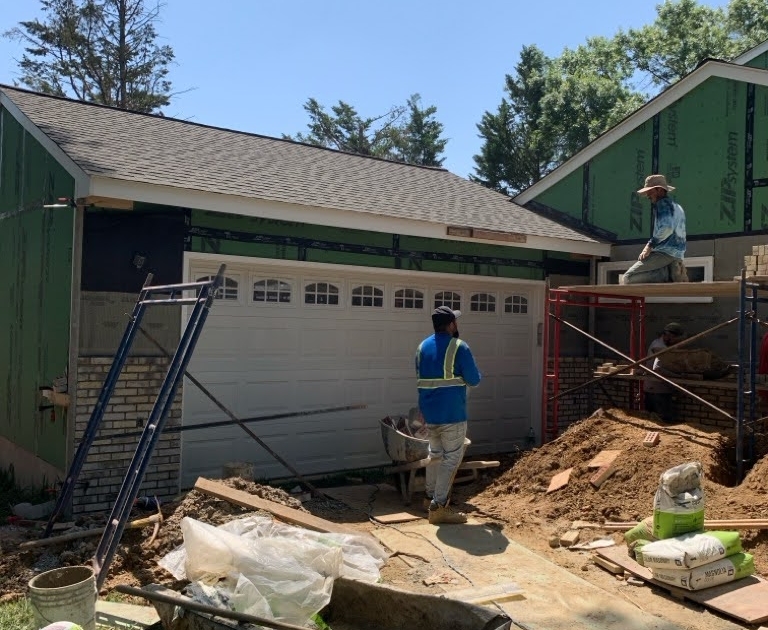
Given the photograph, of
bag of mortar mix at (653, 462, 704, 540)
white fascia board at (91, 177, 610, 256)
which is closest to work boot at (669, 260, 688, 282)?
white fascia board at (91, 177, 610, 256)

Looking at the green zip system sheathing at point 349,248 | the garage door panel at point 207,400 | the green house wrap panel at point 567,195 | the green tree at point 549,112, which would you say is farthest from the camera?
the green tree at point 549,112

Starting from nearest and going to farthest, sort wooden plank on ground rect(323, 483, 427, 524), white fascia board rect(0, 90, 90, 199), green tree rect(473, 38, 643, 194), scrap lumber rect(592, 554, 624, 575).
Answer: scrap lumber rect(592, 554, 624, 575)
white fascia board rect(0, 90, 90, 199)
wooden plank on ground rect(323, 483, 427, 524)
green tree rect(473, 38, 643, 194)

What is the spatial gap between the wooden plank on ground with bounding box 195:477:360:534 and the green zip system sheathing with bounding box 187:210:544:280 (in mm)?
2816

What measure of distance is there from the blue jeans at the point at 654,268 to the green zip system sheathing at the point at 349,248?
92.0 inches

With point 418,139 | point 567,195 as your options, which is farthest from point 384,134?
point 567,195

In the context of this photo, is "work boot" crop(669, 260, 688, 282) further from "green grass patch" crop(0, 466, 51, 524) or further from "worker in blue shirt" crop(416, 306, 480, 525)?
"green grass patch" crop(0, 466, 51, 524)

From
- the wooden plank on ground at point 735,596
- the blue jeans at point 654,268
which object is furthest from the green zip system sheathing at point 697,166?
the wooden plank on ground at point 735,596

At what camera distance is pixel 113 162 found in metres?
7.47

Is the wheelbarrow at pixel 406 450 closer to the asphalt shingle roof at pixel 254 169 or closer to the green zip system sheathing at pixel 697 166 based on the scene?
the asphalt shingle roof at pixel 254 169

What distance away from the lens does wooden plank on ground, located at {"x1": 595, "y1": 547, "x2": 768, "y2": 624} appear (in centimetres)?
498

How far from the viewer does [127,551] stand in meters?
5.66

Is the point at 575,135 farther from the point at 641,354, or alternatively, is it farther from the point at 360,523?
the point at 360,523

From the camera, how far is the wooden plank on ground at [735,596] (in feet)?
16.3

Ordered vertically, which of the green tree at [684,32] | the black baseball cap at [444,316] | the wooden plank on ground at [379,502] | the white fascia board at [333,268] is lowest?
the wooden plank on ground at [379,502]
